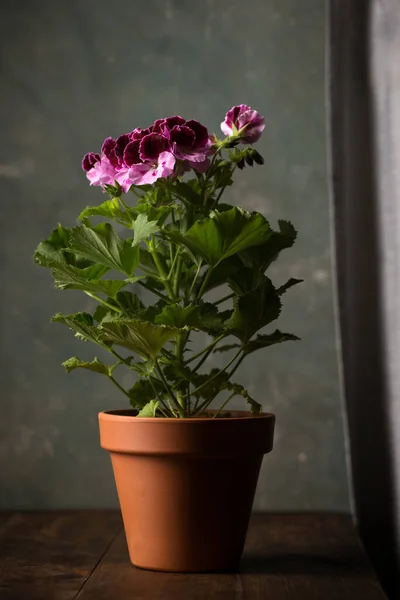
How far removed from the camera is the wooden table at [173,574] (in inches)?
41.0

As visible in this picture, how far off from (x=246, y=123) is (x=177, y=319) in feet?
1.05

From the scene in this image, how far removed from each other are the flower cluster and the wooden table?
0.57 m

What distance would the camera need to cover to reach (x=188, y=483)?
1.10 meters

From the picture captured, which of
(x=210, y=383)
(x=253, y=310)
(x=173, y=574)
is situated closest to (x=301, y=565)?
(x=173, y=574)

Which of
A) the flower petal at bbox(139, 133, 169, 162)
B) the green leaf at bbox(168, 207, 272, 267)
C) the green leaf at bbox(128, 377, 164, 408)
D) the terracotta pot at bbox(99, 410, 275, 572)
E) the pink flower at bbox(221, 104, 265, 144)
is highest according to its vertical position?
the pink flower at bbox(221, 104, 265, 144)

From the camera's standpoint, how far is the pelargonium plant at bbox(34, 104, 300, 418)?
1062 mm

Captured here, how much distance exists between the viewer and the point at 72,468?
5.60 ft

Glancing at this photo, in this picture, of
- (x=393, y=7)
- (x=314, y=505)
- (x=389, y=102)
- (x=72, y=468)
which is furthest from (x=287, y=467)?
(x=393, y=7)

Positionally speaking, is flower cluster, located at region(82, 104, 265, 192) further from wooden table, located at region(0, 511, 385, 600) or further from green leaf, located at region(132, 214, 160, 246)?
wooden table, located at region(0, 511, 385, 600)

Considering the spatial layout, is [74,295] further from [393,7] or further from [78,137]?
[393,7]

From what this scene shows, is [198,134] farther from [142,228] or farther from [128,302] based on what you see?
[128,302]

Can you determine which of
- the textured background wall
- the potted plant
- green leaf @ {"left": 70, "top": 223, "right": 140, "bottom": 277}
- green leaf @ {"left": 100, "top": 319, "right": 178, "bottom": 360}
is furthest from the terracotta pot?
the textured background wall

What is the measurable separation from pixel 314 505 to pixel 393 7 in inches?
41.2

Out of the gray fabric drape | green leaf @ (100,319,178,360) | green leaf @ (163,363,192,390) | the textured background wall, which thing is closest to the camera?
green leaf @ (100,319,178,360)
